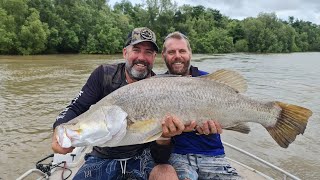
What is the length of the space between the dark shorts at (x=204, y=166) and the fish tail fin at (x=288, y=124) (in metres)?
0.76

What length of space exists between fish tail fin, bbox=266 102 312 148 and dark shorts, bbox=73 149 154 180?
51.7 inches

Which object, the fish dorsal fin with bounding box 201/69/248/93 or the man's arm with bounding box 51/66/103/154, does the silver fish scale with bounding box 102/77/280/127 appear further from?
the man's arm with bounding box 51/66/103/154

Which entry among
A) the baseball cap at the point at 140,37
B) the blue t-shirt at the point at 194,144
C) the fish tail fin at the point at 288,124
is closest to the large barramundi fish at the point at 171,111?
the fish tail fin at the point at 288,124

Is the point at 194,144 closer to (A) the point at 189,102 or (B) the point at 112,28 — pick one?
(A) the point at 189,102

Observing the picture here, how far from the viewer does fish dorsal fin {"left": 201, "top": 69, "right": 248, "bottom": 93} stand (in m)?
3.28

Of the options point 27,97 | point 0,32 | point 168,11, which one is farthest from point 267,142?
point 168,11

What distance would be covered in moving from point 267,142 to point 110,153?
24.1ft

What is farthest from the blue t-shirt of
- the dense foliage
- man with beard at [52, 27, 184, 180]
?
the dense foliage

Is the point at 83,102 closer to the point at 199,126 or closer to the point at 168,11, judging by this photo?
the point at 199,126

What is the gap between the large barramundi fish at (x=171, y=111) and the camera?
278 centimetres

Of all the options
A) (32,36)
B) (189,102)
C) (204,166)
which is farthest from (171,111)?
(32,36)

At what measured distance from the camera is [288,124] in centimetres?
322

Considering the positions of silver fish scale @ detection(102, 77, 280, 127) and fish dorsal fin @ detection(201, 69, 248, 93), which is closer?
silver fish scale @ detection(102, 77, 280, 127)

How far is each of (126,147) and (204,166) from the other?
824 mm
